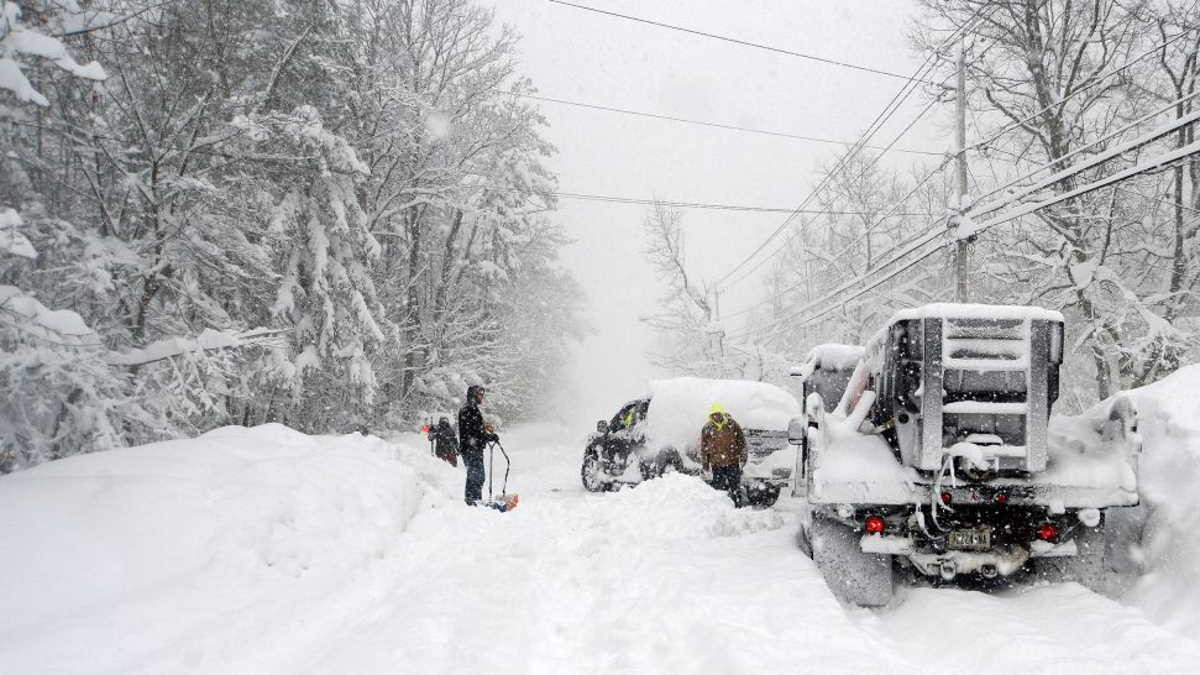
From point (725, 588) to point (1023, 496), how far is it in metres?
2.28

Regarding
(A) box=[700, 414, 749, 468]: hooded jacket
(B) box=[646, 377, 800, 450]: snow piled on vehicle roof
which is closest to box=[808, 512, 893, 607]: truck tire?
(A) box=[700, 414, 749, 468]: hooded jacket

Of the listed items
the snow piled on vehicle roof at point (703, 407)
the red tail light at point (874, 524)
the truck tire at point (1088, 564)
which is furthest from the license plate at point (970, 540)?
the snow piled on vehicle roof at point (703, 407)

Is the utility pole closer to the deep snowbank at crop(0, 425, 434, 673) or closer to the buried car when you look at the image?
the buried car

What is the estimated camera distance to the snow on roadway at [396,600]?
148 inches

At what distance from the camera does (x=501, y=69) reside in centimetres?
2364

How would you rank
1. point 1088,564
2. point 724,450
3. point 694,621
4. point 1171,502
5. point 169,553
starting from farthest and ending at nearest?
point 724,450, point 1088,564, point 1171,502, point 169,553, point 694,621

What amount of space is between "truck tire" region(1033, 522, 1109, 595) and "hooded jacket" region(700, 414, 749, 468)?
4891 mm

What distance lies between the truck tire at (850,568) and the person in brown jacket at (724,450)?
170 inches

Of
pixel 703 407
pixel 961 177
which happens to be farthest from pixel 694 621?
pixel 961 177

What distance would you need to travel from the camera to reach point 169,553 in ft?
15.5

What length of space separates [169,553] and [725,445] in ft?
22.9

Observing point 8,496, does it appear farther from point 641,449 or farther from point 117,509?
point 641,449

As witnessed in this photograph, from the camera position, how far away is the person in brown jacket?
32.2 feet

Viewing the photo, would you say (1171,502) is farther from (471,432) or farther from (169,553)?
(471,432)
